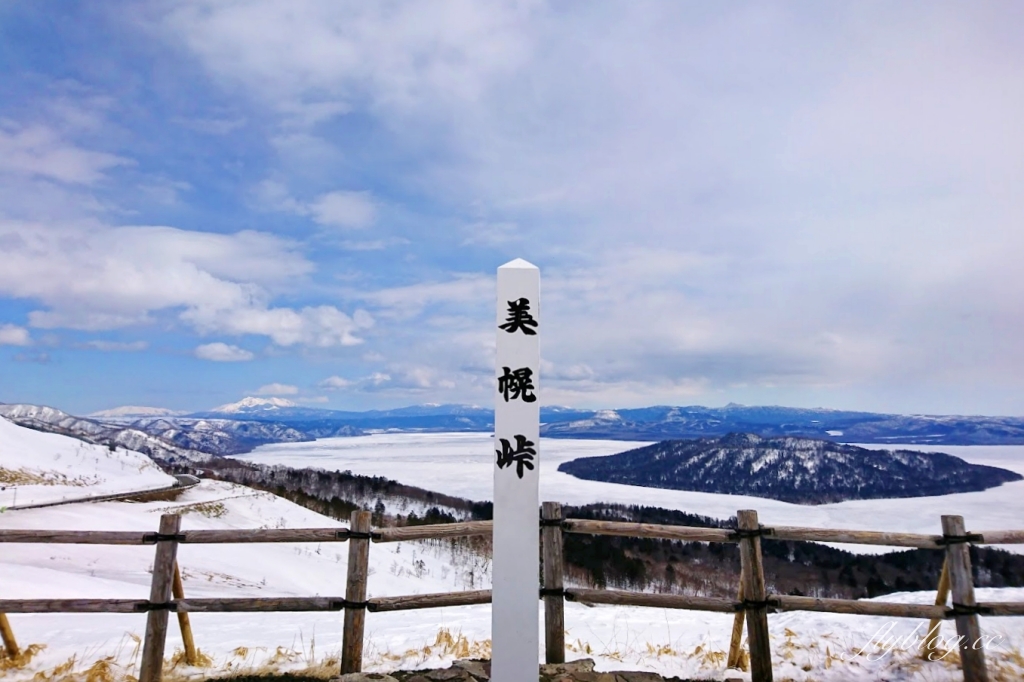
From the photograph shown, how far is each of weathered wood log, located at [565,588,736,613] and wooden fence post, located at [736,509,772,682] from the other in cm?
24

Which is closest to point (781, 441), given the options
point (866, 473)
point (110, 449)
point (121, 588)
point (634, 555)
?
point (866, 473)

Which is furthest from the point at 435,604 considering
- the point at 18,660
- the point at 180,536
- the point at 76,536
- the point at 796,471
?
the point at 796,471

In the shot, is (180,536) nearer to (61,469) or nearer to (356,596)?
(356,596)

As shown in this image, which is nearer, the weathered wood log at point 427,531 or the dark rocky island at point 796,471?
the weathered wood log at point 427,531

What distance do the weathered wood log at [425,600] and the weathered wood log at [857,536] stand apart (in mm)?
3322

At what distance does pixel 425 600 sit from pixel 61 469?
52.1m

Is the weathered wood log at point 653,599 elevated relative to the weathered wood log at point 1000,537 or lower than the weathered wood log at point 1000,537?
lower

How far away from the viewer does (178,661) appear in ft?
22.9

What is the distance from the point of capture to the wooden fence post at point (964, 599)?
6133 millimetres

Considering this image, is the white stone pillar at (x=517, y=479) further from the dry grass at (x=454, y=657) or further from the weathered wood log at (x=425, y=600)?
the dry grass at (x=454, y=657)

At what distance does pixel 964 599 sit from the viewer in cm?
624

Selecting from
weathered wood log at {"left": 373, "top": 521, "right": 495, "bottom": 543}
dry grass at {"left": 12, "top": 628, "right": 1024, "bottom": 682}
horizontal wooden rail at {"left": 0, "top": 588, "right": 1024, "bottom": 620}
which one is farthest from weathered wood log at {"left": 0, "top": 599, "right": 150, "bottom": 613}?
weathered wood log at {"left": 373, "top": 521, "right": 495, "bottom": 543}

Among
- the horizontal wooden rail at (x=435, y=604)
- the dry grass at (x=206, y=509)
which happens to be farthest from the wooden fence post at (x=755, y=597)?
the dry grass at (x=206, y=509)

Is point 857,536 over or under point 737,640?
over
